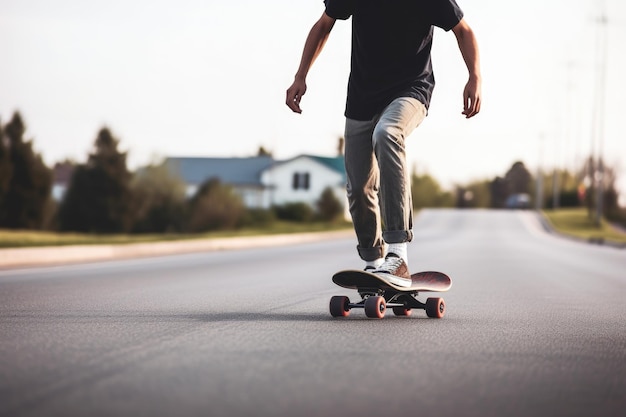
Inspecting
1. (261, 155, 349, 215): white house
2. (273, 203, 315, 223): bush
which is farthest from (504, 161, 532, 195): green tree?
(273, 203, 315, 223): bush

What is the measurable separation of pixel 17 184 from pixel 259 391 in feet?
213

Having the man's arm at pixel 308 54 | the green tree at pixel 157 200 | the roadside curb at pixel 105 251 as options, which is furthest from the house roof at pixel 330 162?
the man's arm at pixel 308 54

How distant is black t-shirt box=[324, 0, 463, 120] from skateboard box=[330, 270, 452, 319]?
3.62ft

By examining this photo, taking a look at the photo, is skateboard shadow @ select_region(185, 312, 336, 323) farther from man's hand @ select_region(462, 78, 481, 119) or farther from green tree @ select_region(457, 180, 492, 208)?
green tree @ select_region(457, 180, 492, 208)

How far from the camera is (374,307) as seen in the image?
5.59m

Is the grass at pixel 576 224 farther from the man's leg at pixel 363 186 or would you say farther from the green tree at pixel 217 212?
the man's leg at pixel 363 186

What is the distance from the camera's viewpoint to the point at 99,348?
412 centimetres

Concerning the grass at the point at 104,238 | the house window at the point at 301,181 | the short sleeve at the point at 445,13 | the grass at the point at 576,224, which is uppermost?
the house window at the point at 301,181

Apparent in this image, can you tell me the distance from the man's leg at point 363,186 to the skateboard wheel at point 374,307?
42 cm

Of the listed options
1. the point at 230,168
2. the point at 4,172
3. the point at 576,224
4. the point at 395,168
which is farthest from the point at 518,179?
the point at 395,168

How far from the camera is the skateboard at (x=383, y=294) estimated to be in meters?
5.56

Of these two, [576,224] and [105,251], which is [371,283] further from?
[576,224]

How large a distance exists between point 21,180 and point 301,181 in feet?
123

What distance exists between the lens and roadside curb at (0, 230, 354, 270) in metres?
15.6
